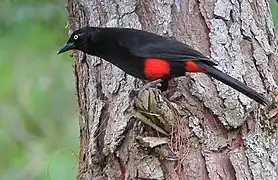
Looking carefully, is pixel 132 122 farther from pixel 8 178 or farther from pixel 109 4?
pixel 8 178

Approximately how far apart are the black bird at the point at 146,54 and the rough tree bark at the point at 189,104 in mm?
81

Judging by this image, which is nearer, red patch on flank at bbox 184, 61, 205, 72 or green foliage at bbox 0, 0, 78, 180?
red patch on flank at bbox 184, 61, 205, 72

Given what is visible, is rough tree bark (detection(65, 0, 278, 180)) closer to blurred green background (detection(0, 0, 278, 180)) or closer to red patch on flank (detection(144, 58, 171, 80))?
red patch on flank (detection(144, 58, 171, 80))

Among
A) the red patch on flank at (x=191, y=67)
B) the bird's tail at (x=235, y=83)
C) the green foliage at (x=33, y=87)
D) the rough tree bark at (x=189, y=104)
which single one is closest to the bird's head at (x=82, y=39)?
the rough tree bark at (x=189, y=104)

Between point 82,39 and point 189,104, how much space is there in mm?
656

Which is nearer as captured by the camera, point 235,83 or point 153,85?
point 235,83

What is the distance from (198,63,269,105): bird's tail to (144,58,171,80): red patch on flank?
22cm

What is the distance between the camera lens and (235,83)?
3350mm

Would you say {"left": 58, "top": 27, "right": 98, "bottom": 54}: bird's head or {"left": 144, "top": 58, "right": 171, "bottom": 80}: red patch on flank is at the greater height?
{"left": 58, "top": 27, "right": 98, "bottom": 54}: bird's head

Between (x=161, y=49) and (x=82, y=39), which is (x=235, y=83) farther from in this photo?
(x=82, y=39)

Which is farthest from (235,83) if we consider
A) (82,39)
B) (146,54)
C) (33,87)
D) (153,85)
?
(33,87)

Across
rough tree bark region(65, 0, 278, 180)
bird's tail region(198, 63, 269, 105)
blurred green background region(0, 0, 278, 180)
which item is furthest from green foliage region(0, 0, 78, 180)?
bird's tail region(198, 63, 269, 105)

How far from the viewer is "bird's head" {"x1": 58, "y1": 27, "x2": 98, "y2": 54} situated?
12.1 feet

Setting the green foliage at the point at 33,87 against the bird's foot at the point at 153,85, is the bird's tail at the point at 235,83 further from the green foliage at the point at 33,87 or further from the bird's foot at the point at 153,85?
the green foliage at the point at 33,87
